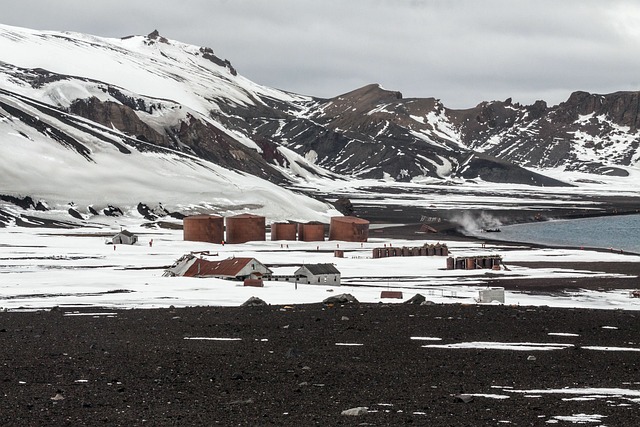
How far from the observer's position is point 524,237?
13062 cm

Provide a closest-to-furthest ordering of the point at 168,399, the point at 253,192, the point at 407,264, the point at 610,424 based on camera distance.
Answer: the point at 610,424
the point at 168,399
the point at 407,264
the point at 253,192

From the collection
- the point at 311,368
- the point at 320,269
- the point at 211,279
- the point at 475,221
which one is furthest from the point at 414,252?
the point at 311,368

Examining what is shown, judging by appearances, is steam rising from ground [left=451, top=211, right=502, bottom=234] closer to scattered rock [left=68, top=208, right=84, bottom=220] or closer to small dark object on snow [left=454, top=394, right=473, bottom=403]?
scattered rock [left=68, top=208, right=84, bottom=220]

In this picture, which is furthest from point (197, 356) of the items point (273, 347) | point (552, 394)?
point (552, 394)

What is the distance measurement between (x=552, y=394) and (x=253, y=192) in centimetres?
15019

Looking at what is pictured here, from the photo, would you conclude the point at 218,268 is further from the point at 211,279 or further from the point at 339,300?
the point at 339,300

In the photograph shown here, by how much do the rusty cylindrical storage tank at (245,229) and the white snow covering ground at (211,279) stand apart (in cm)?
415

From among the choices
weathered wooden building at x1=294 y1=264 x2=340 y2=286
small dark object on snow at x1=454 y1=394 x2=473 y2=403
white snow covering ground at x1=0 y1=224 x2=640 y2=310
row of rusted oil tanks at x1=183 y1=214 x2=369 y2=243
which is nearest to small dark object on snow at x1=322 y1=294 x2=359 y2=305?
white snow covering ground at x1=0 y1=224 x2=640 y2=310

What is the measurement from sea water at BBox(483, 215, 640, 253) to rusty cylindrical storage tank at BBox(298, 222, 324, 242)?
21.5 m

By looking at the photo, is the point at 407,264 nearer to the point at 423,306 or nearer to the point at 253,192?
the point at 423,306

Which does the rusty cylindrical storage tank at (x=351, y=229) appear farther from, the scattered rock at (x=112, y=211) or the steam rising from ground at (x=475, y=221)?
the scattered rock at (x=112, y=211)

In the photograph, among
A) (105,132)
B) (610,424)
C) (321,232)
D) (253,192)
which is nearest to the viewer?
(610,424)

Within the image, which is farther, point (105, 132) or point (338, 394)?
point (105, 132)

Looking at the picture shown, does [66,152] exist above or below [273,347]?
above
